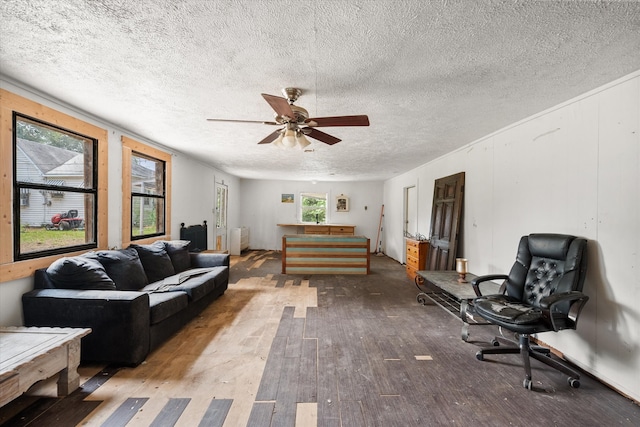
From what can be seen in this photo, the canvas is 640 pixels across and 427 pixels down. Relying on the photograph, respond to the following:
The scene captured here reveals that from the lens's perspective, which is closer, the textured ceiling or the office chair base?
the textured ceiling

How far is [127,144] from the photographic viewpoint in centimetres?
356

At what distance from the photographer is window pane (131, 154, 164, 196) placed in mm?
3891

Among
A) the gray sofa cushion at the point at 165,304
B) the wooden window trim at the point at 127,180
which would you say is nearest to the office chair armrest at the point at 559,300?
the gray sofa cushion at the point at 165,304

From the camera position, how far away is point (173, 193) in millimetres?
4676

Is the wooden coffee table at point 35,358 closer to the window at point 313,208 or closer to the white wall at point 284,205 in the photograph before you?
the white wall at point 284,205

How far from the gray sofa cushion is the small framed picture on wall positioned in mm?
6370

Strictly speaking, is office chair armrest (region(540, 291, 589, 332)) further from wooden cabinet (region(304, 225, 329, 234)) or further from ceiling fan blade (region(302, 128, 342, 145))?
wooden cabinet (region(304, 225, 329, 234))

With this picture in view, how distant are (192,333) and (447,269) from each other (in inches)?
145

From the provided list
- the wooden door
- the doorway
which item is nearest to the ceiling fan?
the wooden door

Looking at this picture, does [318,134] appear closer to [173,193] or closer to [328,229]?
[173,193]

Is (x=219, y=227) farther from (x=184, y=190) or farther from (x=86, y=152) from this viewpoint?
(x=86, y=152)

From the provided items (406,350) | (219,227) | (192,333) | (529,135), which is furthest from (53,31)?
(219,227)

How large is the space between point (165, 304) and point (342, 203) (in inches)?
266

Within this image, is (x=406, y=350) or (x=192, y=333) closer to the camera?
(x=406, y=350)
